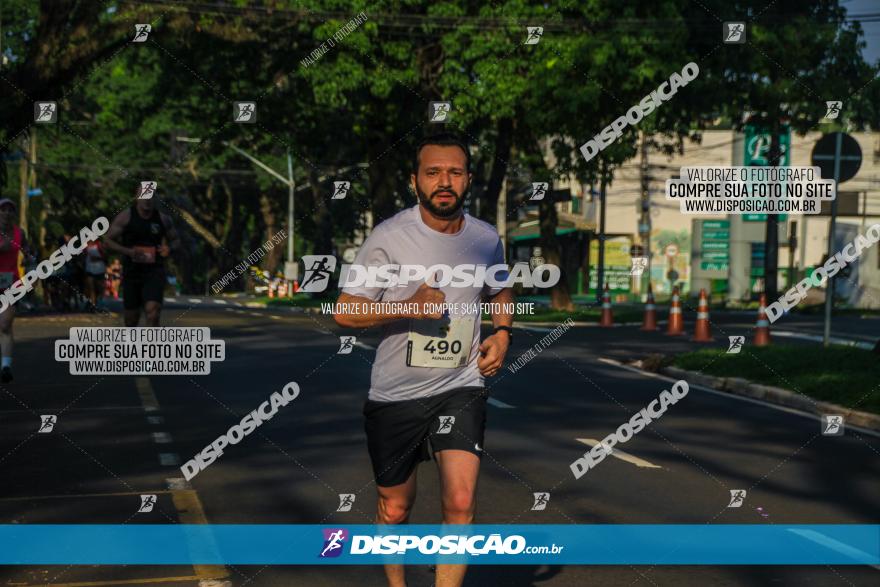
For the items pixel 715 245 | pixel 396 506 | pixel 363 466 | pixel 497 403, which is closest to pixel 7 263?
pixel 497 403

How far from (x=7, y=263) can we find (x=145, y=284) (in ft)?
4.93

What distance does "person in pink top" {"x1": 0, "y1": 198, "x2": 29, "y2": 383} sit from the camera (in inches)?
565

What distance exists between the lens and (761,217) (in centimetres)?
5931

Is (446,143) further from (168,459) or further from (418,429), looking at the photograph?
(168,459)

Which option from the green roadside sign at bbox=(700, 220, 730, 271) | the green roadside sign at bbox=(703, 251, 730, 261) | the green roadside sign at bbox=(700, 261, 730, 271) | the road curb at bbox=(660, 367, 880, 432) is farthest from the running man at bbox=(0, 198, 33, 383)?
the green roadside sign at bbox=(700, 261, 730, 271)

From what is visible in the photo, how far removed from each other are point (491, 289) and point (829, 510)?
3.68m

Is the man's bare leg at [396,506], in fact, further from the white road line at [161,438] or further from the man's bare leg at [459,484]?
the white road line at [161,438]

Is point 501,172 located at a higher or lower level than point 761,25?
lower

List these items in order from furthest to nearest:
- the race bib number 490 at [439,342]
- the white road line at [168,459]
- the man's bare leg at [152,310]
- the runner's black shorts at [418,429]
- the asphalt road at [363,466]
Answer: the man's bare leg at [152,310] → the white road line at [168,459] → the asphalt road at [363,466] → the runner's black shorts at [418,429] → the race bib number 490 at [439,342]

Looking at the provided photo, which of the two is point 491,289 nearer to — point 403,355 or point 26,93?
→ point 403,355

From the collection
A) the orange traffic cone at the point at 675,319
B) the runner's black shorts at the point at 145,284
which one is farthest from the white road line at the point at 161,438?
the orange traffic cone at the point at 675,319

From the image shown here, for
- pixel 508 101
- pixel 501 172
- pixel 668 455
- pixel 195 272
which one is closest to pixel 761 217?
pixel 501 172

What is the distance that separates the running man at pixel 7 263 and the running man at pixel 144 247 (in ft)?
3.09

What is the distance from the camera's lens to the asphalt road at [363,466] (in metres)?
6.75
